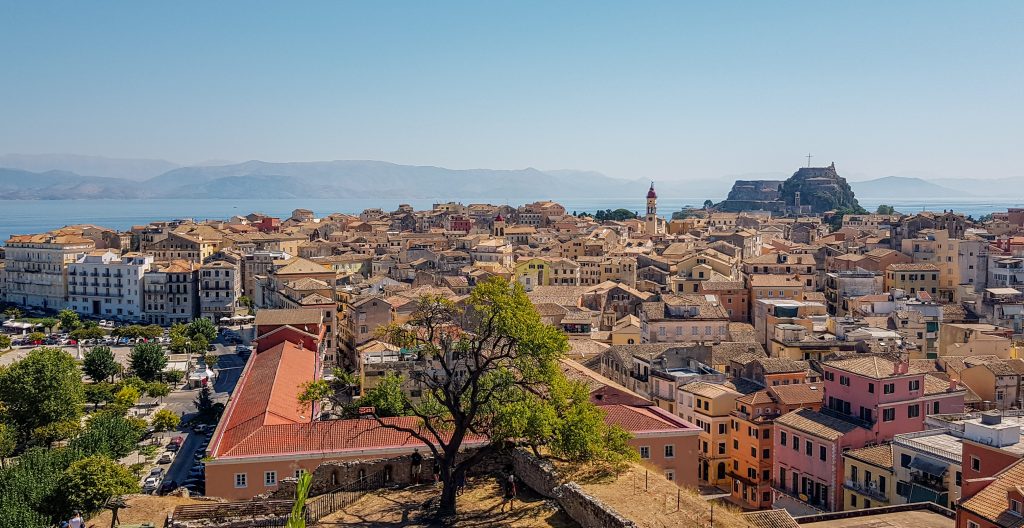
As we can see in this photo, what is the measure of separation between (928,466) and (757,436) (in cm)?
861

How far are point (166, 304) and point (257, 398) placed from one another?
205 feet

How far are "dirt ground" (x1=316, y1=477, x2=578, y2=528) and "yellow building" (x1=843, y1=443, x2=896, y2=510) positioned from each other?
14.5 meters

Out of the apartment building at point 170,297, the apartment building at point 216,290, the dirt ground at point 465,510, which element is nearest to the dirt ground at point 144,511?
the dirt ground at point 465,510

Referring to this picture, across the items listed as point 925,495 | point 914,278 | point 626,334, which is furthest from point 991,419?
point 914,278

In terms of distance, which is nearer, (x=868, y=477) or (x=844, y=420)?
(x=868, y=477)

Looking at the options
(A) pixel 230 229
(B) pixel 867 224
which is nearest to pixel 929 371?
(B) pixel 867 224

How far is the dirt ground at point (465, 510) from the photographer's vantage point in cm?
1916

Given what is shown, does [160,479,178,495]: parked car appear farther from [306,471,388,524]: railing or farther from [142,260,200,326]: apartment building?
[142,260,200,326]: apartment building

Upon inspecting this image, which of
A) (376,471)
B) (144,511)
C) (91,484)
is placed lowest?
(144,511)

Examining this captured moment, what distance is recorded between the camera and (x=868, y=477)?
29969 mm

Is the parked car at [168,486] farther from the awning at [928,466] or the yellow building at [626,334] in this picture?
the awning at [928,466]

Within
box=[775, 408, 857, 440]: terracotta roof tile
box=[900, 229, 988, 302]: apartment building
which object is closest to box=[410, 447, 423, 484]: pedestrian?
box=[775, 408, 857, 440]: terracotta roof tile

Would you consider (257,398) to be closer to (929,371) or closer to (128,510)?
(128,510)

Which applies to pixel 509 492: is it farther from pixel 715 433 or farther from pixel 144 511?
pixel 715 433
